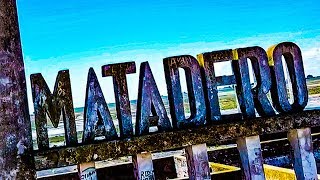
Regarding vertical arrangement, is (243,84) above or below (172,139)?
above

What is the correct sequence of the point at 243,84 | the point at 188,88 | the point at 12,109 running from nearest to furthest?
the point at 12,109 < the point at 188,88 < the point at 243,84

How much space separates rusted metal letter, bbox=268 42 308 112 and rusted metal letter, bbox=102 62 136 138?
1354 mm

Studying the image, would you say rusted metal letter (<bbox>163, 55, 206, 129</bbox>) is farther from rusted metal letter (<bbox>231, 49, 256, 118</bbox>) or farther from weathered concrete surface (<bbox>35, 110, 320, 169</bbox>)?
rusted metal letter (<bbox>231, 49, 256, 118</bbox>)

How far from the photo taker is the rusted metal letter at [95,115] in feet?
14.5

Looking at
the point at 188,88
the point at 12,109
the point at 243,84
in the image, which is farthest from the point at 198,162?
the point at 12,109

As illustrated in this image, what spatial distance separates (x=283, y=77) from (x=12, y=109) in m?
2.50

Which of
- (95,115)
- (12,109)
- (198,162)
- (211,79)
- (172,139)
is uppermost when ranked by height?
(211,79)

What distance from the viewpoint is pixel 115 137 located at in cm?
449

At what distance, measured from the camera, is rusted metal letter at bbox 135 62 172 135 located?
454cm

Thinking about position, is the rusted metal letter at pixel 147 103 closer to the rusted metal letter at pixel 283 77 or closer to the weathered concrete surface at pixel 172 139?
the weathered concrete surface at pixel 172 139

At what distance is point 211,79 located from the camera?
474cm

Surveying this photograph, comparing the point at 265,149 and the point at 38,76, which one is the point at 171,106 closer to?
the point at 38,76

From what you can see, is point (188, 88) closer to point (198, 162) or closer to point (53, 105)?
point (198, 162)

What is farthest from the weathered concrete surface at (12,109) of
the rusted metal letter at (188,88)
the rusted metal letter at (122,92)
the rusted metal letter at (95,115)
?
the rusted metal letter at (188,88)
